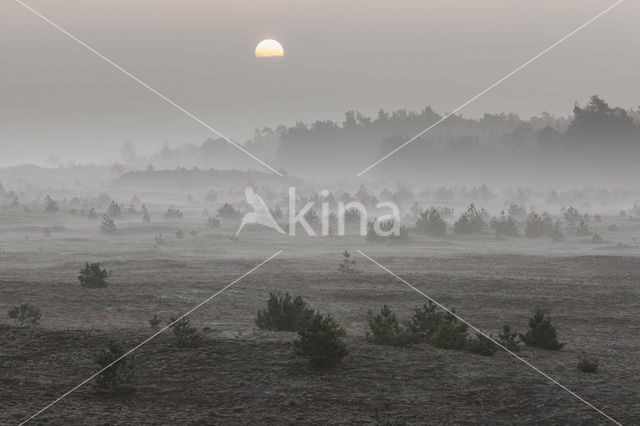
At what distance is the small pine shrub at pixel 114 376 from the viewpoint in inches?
352

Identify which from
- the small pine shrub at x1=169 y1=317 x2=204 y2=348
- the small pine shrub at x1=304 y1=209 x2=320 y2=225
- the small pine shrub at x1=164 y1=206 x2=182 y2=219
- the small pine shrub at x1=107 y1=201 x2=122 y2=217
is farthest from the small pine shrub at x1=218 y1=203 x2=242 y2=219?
the small pine shrub at x1=169 y1=317 x2=204 y2=348

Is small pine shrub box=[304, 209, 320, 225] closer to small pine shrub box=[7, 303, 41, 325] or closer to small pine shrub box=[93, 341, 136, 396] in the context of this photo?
small pine shrub box=[7, 303, 41, 325]

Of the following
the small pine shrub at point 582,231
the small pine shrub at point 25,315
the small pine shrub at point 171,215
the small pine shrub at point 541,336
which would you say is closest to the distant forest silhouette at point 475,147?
the small pine shrub at point 582,231

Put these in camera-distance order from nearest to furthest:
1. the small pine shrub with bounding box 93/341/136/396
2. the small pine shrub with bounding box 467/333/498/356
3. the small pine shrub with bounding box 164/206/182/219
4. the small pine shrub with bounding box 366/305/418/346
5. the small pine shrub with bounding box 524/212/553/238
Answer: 1. the small pine shrub with bounding box 93/341/136/396
2. the small pine shrub with bounding box 467/333/498/356
3. the small pine shrub with bounding box 366/305/418/346
4. the small pine shrub with bounding box 524/212/553/238
5. the small pine shrub with bounding box 164/206/182/219

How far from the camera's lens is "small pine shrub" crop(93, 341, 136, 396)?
893 centimetres

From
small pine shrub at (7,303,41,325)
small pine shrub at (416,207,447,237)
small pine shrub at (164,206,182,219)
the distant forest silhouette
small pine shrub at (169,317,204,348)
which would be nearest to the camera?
small pine shrub at (169,317,204,348)

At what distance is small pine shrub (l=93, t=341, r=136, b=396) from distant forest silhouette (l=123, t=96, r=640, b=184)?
3035 inches

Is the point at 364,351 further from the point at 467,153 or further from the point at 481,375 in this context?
the point at 467,153

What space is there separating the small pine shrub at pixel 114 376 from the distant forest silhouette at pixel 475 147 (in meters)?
77.1

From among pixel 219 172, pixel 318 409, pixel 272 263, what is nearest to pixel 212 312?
pixel 318 409

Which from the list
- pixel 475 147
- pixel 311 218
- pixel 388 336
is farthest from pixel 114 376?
pixel 475 147

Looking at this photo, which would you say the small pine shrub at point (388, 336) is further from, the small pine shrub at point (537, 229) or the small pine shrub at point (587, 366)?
the small pine shrub at point (537, 229)

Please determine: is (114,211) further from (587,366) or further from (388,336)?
(587,366)

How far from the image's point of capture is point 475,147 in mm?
95062
